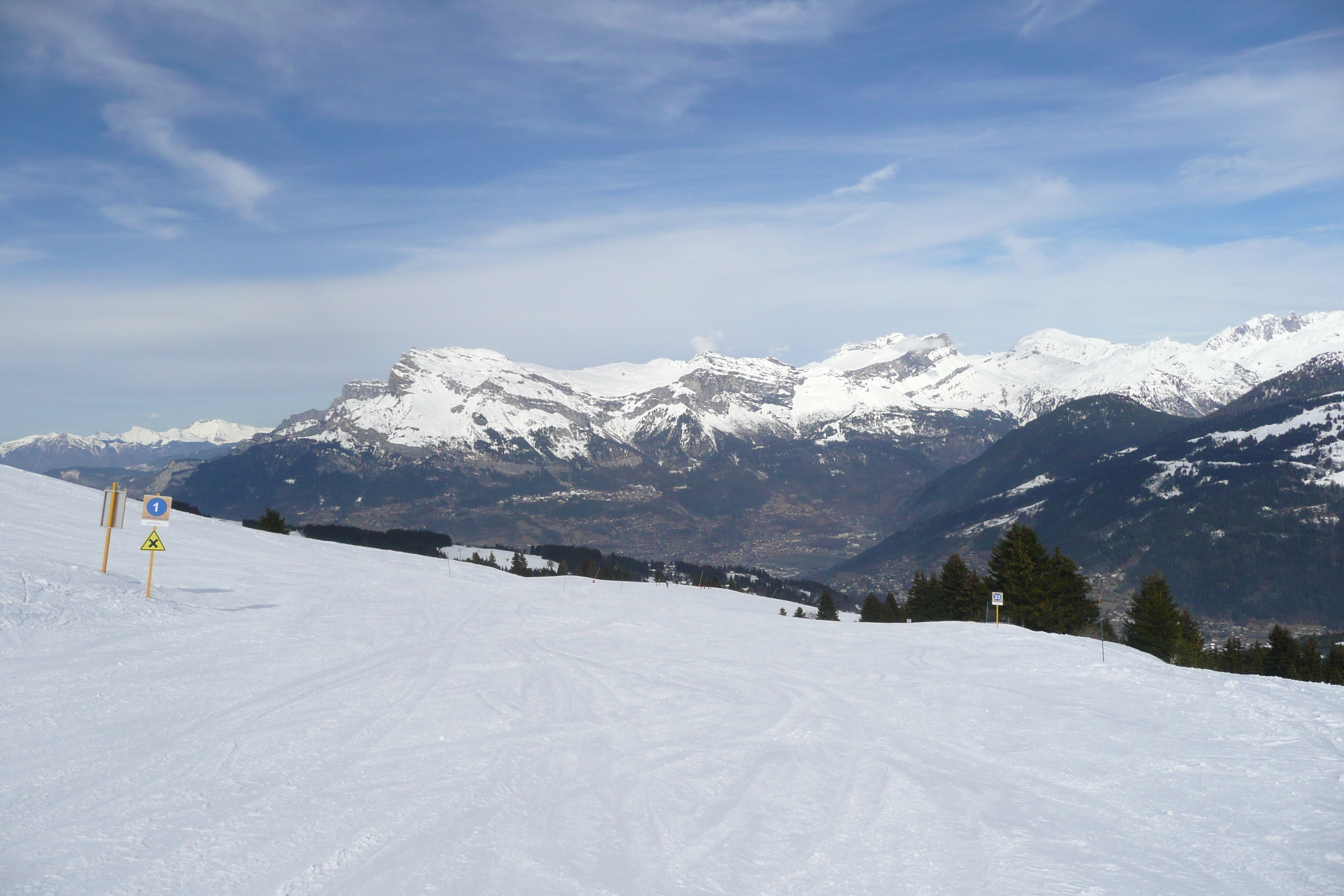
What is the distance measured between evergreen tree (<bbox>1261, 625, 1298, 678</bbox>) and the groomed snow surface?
179 feet

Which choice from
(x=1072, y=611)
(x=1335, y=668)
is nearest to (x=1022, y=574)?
(x=1072, y=611)

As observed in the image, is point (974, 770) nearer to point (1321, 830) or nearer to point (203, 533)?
point (1321, 830)

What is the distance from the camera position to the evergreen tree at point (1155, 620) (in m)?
61.1

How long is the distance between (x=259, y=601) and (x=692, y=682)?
48.1 ft

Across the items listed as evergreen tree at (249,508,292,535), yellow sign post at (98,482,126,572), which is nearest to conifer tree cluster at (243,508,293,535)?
evergreen tree at (249,508,292,535)

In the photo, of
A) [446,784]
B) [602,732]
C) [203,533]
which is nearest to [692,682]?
[602,732]

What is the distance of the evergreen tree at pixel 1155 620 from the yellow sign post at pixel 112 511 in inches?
2625

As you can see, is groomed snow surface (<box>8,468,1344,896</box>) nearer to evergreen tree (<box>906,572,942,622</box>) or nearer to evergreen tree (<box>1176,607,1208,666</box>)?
evergreen tree (<box>906,572,942,622</box>)

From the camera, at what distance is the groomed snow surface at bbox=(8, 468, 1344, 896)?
7.59 m

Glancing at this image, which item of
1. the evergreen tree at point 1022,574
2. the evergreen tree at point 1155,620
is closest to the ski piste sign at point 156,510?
the evergreen tree at point 1022,574

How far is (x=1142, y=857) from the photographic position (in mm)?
8453

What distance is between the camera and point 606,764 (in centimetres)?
1077

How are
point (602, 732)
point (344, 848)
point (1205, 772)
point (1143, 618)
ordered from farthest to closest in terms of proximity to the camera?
point (1143, 618) → point (602, 732) → point (1205, 772) → point (344, 848)

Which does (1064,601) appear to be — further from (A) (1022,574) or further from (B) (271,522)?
(B) (271,522)
